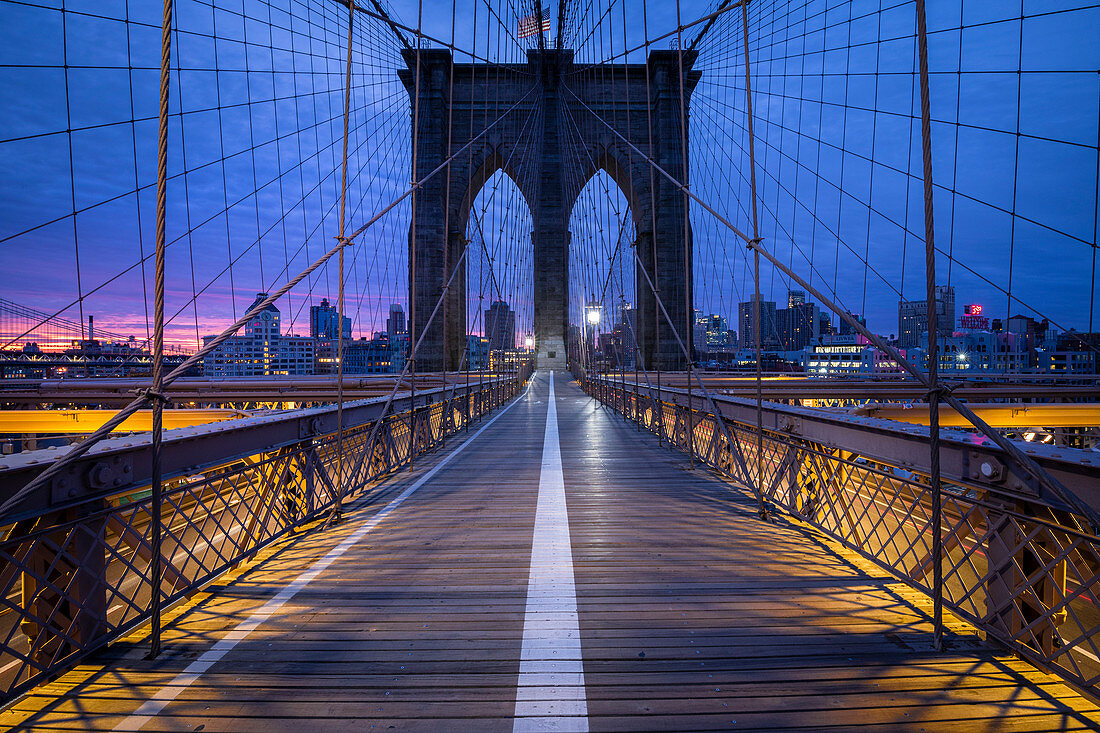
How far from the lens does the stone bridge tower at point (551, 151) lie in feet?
94.8

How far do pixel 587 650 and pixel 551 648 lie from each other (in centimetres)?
18

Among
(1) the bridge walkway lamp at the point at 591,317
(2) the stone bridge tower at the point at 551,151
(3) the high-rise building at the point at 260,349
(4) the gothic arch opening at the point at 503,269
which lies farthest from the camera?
(2) the stone bridge tower at the point at 551,151

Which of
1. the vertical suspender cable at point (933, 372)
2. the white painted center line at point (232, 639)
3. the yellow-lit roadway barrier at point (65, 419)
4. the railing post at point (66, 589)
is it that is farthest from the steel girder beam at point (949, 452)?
the yellow-lit roadway barrier at point (65, 419)

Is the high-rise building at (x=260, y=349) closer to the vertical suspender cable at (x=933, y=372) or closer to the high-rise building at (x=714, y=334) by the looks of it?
the vertical suspender cable at (x=933, y=372)

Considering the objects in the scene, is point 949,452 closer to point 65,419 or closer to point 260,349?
point 65,419

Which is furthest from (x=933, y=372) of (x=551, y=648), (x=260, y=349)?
(x=260, y=349)

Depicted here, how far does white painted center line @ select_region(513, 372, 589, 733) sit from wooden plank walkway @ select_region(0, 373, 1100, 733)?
18 millimetres

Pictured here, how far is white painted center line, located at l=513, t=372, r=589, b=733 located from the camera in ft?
6.57

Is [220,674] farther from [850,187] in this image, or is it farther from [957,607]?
[850,187]

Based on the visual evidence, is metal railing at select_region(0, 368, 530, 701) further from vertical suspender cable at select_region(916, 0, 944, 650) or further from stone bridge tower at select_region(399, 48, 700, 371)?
stone bridge tower at select_region(399, 48, 700, 371)

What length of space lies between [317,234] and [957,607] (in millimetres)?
19652

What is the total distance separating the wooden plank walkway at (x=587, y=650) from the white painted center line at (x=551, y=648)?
18mm

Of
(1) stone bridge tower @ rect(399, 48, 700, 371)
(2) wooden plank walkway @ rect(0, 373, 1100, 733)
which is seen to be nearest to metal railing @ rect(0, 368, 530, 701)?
(2) wooden plank walkway @ rect(0, 373, 1100, 733)

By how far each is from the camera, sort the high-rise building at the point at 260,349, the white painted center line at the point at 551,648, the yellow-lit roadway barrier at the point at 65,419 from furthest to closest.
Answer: the high-rise building at the point at 260,349 < the yellow-lit roadway barrier at the point at 65,419 < the white painted center line at the point at 551,648
